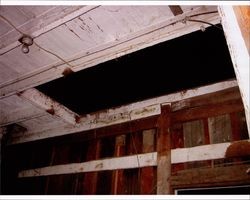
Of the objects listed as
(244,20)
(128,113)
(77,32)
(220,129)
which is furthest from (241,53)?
(128,113)

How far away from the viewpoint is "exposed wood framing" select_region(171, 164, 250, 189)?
3250 mm

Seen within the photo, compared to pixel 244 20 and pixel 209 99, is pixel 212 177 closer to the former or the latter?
pixel 209 99

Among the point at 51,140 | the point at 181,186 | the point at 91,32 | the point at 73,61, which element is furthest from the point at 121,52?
the point at 51,140

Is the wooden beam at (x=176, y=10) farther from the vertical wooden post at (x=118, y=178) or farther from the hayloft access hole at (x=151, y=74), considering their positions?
the vertical wooden post at (x=118, y=178)

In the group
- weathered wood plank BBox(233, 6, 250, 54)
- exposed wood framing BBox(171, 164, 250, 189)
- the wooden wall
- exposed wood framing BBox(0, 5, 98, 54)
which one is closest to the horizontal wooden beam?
the wooden wall

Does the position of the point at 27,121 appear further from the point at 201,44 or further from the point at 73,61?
the point at 201,44

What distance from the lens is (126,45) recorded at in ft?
10.3

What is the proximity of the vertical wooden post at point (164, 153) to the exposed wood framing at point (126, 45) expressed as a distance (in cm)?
150

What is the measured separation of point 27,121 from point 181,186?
3.54 m

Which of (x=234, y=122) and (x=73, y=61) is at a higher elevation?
(x=73, y=61)

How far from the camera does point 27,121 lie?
18.9 feet

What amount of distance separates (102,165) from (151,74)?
1.79 metres

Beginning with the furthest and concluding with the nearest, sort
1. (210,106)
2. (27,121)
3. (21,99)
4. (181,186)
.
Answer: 1. (27,121)
2. (21,99)
3. (210,106)
4. (181,186)

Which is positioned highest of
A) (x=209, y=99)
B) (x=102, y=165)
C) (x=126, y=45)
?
(x=126, y=45)
